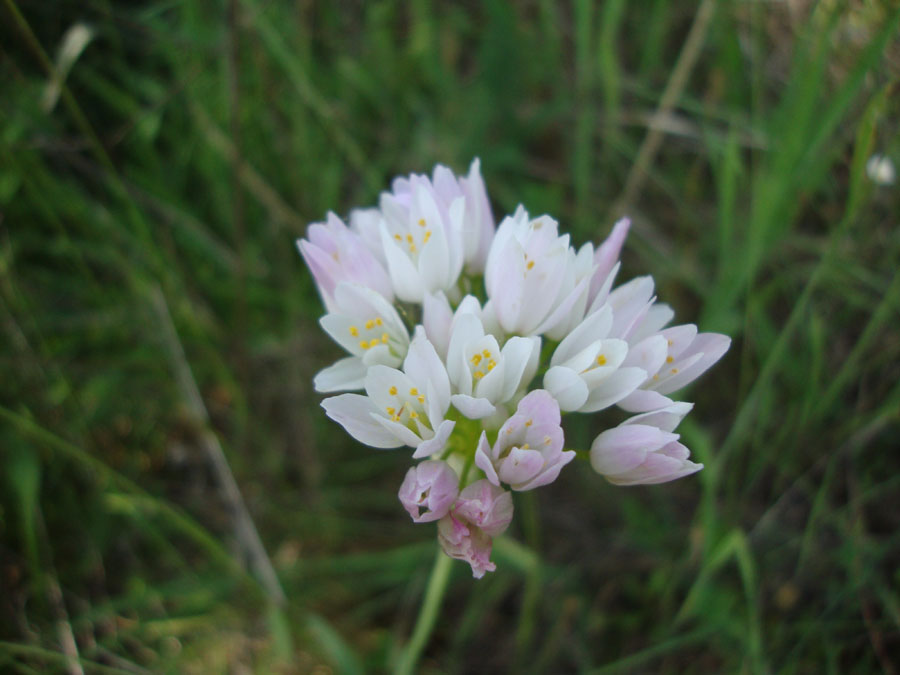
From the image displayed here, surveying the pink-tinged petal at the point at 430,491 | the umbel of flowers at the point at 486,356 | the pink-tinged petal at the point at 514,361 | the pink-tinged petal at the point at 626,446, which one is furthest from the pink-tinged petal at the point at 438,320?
the pink-tinged petal at the point at 626,446

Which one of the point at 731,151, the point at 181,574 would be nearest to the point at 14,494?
the point at 181,574

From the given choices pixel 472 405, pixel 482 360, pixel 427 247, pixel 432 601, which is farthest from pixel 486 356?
pixel 432 601

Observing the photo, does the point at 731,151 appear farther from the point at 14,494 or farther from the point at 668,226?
the point at 14,494

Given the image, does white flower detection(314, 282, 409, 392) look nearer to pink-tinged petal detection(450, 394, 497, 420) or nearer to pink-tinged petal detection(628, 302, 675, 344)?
pink-tinged petal detection(450, 394, 497, 420)

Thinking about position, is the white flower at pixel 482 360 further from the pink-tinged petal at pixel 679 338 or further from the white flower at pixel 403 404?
the pink-tinged petal at pixel 679 338

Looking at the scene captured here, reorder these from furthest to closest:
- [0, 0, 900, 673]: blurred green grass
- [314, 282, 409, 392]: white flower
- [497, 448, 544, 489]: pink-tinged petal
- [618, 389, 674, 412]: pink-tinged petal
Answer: [0, 0, 900, 673]: blurred green grass, [314, 282, 409, 392]: white flower, [618, 389, 674, 412]: pink-tinged petal, [497, 448, 544, 489]: pink-tinged petal

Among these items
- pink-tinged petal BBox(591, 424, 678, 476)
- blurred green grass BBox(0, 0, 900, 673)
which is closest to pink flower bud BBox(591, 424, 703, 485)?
pink-tinged petal BBox(591, 424, 678, 476)

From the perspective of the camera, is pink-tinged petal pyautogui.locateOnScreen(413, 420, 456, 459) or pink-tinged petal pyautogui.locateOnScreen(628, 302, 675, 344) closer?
pink-tinged petal pyautogui.locateOnScreen(413, 420, 456, 459)
